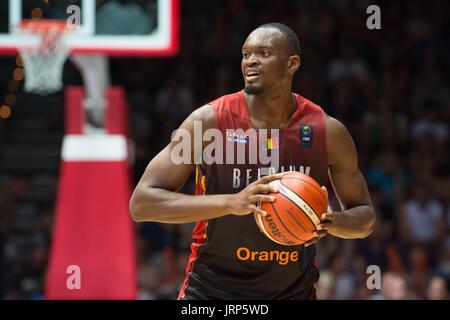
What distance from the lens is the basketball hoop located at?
7855 mm

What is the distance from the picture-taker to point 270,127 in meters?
4.26

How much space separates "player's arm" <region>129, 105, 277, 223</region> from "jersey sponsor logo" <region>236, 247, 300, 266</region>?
0.32 meters

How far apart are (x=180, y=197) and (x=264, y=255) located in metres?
0.47

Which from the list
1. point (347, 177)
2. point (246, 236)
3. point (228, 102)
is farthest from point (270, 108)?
point (246, 236)

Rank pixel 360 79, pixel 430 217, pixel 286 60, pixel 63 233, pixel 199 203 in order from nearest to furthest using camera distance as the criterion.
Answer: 1. pixel 199 203
2. pixel 286 60
3. pixel 63 233
4. pixel 430 217
5. pixel 360 79

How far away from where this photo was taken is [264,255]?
415 centimetres

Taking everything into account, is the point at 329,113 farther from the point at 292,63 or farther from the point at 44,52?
the point at 292,63

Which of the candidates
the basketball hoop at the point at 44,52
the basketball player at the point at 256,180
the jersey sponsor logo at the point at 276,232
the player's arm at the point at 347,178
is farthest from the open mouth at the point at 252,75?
the basketball hoop at the point at 44,52

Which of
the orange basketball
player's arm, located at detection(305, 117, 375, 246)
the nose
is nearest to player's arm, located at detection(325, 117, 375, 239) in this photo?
player's arm, located at detection(305, 117, 375, 246)

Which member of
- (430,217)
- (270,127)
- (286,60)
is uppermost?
(286,60)

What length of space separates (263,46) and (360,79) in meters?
7.11

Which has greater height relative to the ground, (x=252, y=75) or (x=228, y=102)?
(x=252, y=75)
